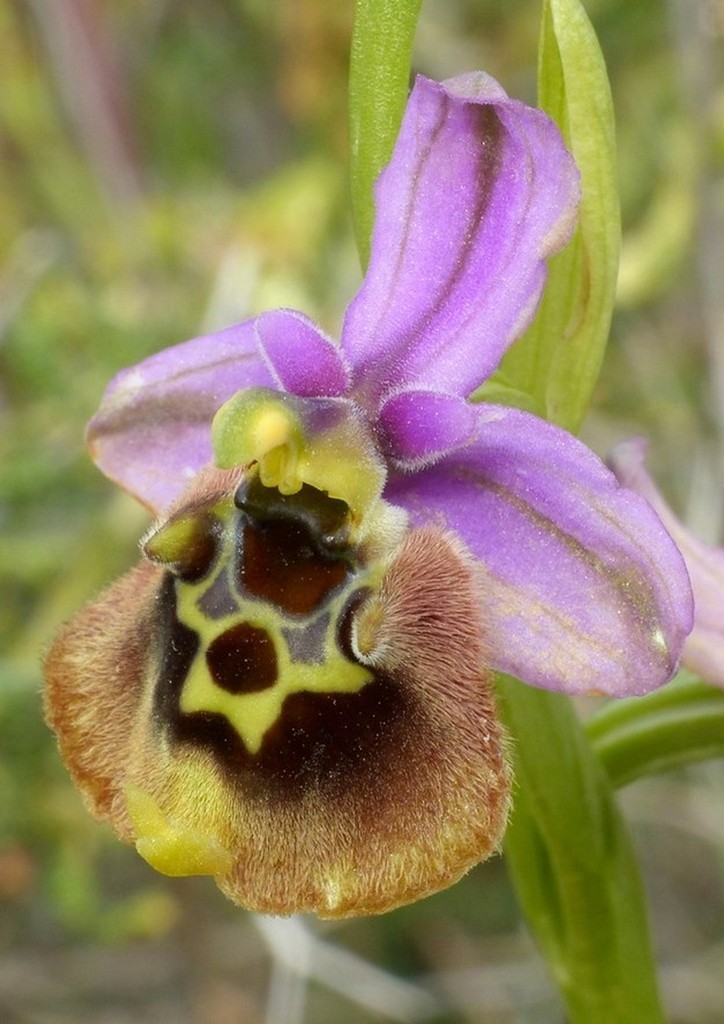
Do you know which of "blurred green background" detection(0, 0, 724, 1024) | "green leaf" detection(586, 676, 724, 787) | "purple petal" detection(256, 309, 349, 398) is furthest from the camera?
"blurred green background" detection(0, 0, 724, 1024)

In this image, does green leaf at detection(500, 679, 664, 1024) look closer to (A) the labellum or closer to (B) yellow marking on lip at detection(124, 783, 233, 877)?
(A) the labellum

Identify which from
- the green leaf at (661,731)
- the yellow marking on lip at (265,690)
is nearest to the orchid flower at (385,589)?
the yellow marking on lip at (265,690)

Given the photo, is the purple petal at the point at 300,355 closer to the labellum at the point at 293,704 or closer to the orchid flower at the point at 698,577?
the labellum at the point at 293,704

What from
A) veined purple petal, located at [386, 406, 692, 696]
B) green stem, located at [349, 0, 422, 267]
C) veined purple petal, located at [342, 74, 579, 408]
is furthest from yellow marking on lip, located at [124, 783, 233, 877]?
green stem, located at [349, 0, 422, 267]

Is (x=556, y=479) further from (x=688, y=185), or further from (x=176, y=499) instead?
(x=688, y=185)

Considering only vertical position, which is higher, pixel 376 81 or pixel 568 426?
pixel 376 81

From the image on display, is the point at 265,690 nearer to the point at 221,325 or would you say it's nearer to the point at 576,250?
the point at 576,250

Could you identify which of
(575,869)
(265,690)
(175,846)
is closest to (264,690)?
(265,690)
